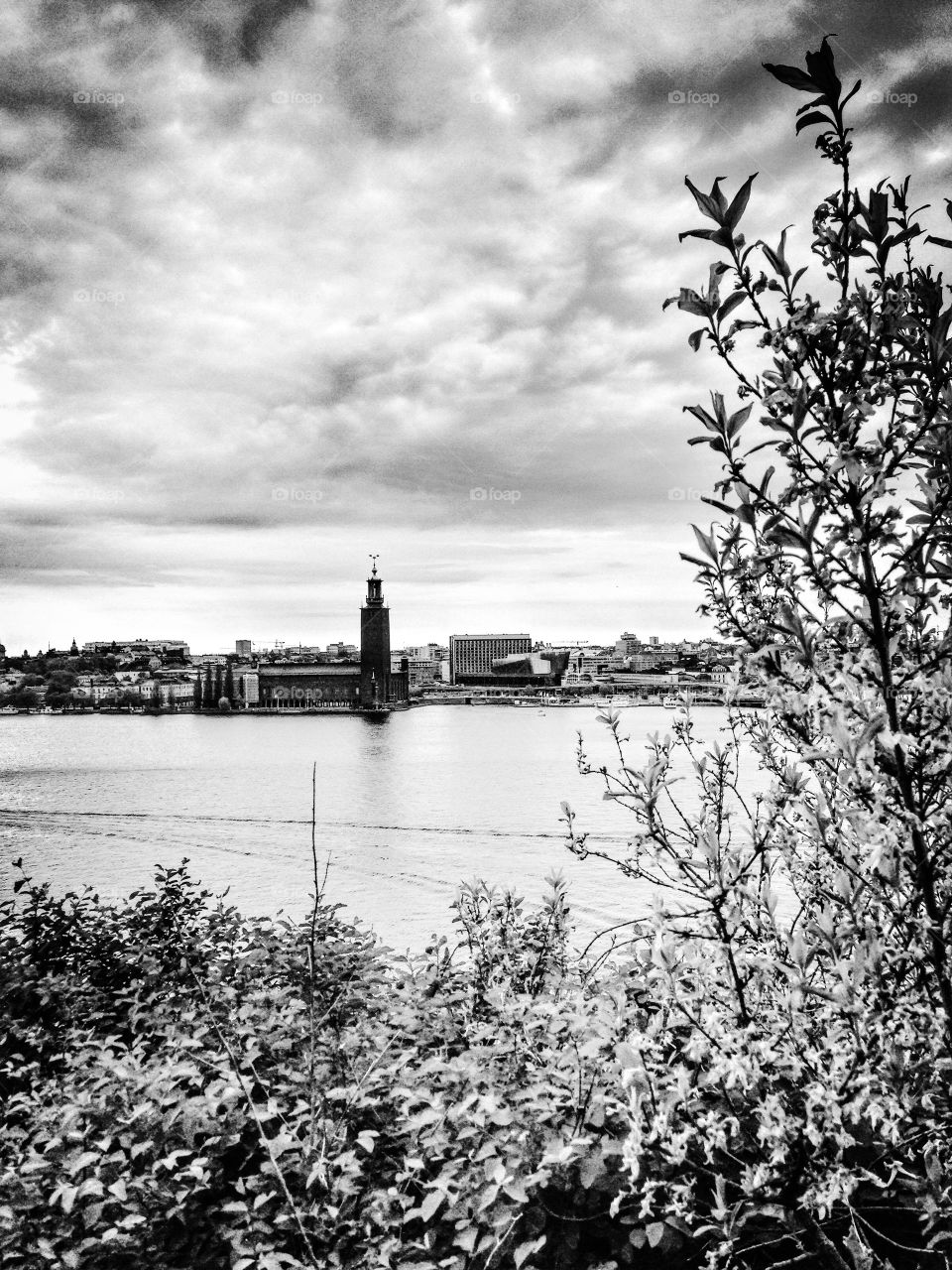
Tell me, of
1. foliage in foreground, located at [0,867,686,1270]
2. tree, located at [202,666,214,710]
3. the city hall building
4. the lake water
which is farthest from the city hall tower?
foliage in foreground, located at [0,867,686,1270]

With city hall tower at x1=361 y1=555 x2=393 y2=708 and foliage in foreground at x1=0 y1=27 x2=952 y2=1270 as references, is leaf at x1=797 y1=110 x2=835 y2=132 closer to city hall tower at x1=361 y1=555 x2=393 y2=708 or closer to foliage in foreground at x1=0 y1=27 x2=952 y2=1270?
foliage in foreground at x1=0 y1=27 x2=952 y2=1270

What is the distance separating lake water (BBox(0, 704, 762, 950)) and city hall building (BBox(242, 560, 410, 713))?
369 ft

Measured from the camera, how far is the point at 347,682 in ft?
538

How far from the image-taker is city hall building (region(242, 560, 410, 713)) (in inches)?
6284

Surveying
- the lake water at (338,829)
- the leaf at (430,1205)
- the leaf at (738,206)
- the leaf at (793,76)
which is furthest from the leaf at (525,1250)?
the leaf at (793,76)

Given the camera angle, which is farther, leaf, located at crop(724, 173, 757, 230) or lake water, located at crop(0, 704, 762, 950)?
lake water, located at crop(0, 704, 762, 950)

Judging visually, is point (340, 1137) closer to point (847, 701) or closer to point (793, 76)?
point (847, 701)

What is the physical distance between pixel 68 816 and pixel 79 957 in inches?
795

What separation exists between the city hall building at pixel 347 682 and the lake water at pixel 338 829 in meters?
112

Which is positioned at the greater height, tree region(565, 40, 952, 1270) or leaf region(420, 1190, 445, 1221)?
tree region(565, 40, 952, 1270)

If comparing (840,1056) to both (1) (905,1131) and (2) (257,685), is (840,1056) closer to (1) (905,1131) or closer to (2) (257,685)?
(1) (905,1131)

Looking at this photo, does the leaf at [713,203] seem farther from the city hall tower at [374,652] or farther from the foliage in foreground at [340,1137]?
the city hall tower at [374,652]

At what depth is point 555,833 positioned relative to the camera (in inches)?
741

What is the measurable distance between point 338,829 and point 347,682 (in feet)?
477
